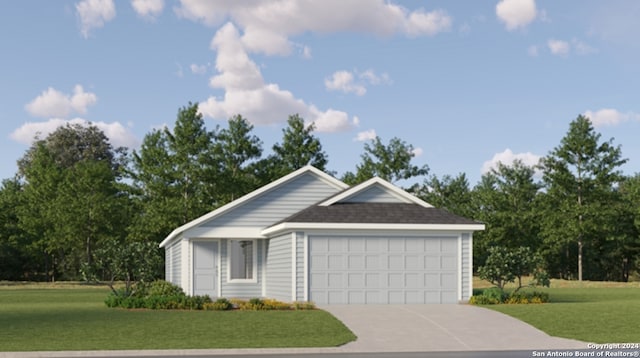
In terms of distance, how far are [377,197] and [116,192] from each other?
52.4m

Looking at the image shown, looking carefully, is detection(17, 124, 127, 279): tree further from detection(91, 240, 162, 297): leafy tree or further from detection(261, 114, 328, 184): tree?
detection(91, 240, 162, 297): leafy tree

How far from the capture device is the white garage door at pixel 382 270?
32.2 metres

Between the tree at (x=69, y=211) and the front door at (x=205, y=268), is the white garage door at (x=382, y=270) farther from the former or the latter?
the tree at (x=69, y=211)

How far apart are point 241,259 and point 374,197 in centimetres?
751

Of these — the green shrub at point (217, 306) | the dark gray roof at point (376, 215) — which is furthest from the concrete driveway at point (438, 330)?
the dark gray roof at point (376, 215)

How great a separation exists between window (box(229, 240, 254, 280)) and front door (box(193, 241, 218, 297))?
0.75 metres

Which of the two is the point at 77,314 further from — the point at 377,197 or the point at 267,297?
the point at 377,197

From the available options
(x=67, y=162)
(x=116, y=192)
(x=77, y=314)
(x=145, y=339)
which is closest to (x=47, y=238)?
(x=116, y=192)

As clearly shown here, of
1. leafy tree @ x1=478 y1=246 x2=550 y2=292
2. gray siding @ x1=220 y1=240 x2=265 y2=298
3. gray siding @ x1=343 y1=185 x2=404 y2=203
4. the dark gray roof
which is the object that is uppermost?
gray siding @ x1=343 y1=185 x2=404 y2=203

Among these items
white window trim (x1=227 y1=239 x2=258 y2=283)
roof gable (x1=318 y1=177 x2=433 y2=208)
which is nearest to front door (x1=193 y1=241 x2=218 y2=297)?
white window trim (x1=227 y1=239 x2=258 y2=283)

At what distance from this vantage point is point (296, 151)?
2835 inches

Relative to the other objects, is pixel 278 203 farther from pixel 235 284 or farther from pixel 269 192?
pixel 235 284

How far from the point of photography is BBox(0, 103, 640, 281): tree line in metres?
66.6

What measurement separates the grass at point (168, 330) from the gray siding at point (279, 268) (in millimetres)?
4774
